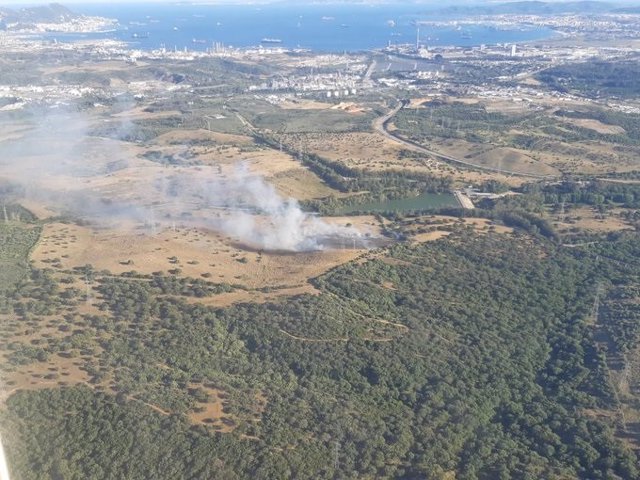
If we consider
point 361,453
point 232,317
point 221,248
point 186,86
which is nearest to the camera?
point 361,453

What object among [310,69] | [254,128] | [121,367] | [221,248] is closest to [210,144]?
[254,128]

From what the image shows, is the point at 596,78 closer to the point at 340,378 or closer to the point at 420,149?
the point at 420,149

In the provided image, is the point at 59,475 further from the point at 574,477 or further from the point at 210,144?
the point at 210,144

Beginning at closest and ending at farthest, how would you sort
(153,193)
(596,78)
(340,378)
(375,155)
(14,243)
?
(340,378) < (14,243) < (153,193) < (375,155) < (596,78)

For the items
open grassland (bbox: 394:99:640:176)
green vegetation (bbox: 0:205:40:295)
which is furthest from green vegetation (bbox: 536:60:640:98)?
green vegetation (bbox: 0:205:40:295)

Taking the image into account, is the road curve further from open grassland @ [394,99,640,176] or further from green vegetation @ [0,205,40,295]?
green vegetation @ [0,205,40,295]

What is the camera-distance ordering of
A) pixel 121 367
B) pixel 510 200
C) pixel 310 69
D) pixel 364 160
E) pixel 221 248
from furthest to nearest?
pixel 310 69
pixel 364 160
pixel 510 200
pixel 221 248
pixel 121 367

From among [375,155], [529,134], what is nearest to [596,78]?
[529,134]
